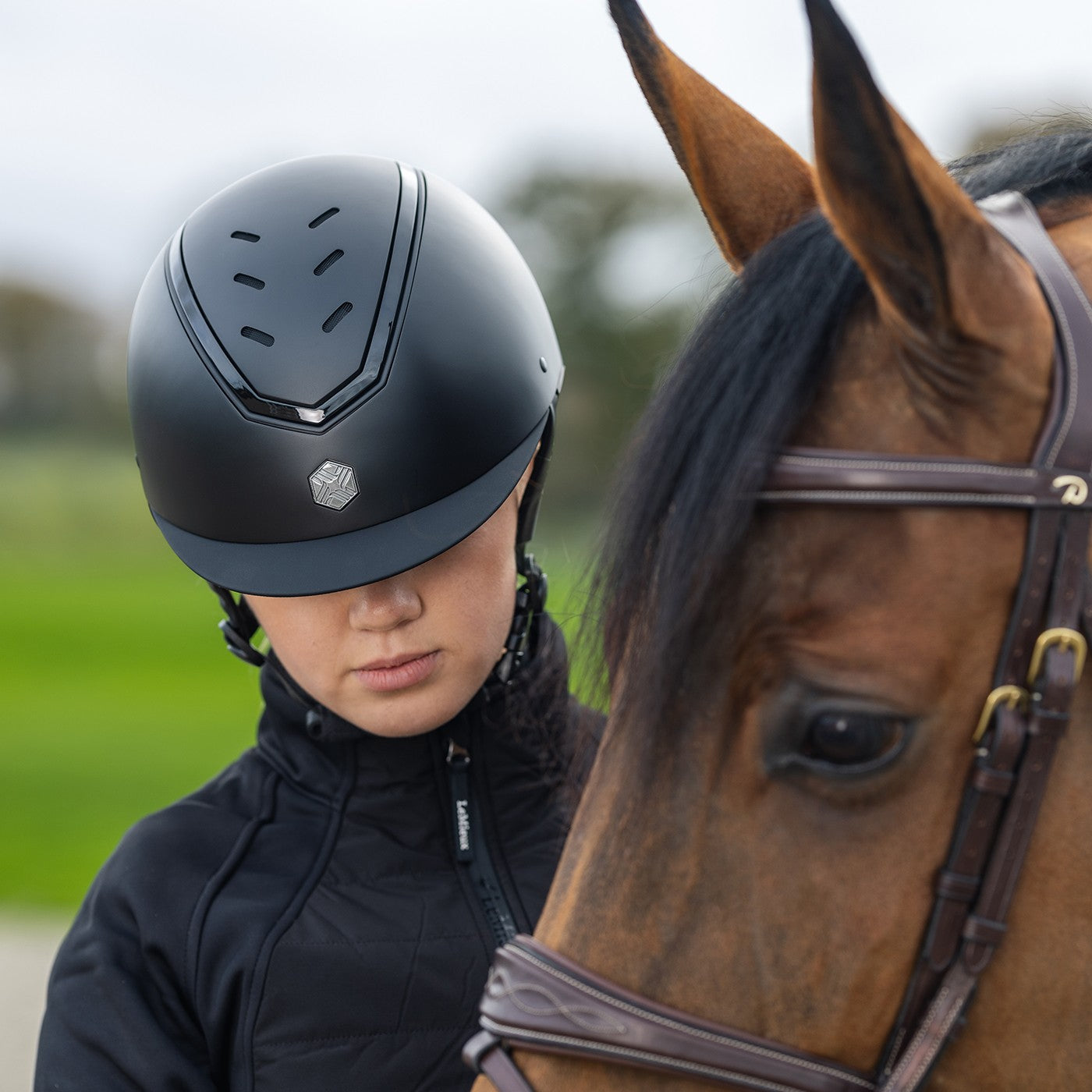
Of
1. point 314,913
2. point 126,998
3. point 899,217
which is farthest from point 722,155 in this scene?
point 126,998

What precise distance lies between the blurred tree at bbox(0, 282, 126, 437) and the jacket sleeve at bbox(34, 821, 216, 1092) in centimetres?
3589

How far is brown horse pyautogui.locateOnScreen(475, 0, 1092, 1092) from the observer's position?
108 centimetres

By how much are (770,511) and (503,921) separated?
2.62 ft

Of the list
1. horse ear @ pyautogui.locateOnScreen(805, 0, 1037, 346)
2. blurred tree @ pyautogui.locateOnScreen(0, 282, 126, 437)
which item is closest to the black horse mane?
horse ear @ pyautogui.locateOnScreen(805, 0, 1037, 346)

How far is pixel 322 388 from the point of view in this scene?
1617 mm

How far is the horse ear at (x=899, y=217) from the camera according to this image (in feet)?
3.22

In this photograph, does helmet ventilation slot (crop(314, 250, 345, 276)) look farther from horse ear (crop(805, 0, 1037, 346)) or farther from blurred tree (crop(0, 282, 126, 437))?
blurred tree (crop(0, 282, 126, 437))

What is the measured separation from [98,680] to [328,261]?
14.0 metres

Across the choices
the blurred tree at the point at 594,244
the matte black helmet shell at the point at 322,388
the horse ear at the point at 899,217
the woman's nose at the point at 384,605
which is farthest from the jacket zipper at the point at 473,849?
the blurred tree at the point at 594,244

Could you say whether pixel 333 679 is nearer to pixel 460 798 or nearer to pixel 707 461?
pixel 460 798

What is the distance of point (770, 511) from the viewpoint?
3.73ft

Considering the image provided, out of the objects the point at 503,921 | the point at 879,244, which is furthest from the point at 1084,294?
the point at 503,921

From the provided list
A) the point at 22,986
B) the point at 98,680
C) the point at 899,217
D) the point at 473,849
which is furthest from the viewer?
the point at 98,680

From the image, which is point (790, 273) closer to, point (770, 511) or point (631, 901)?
point (770, 511)
